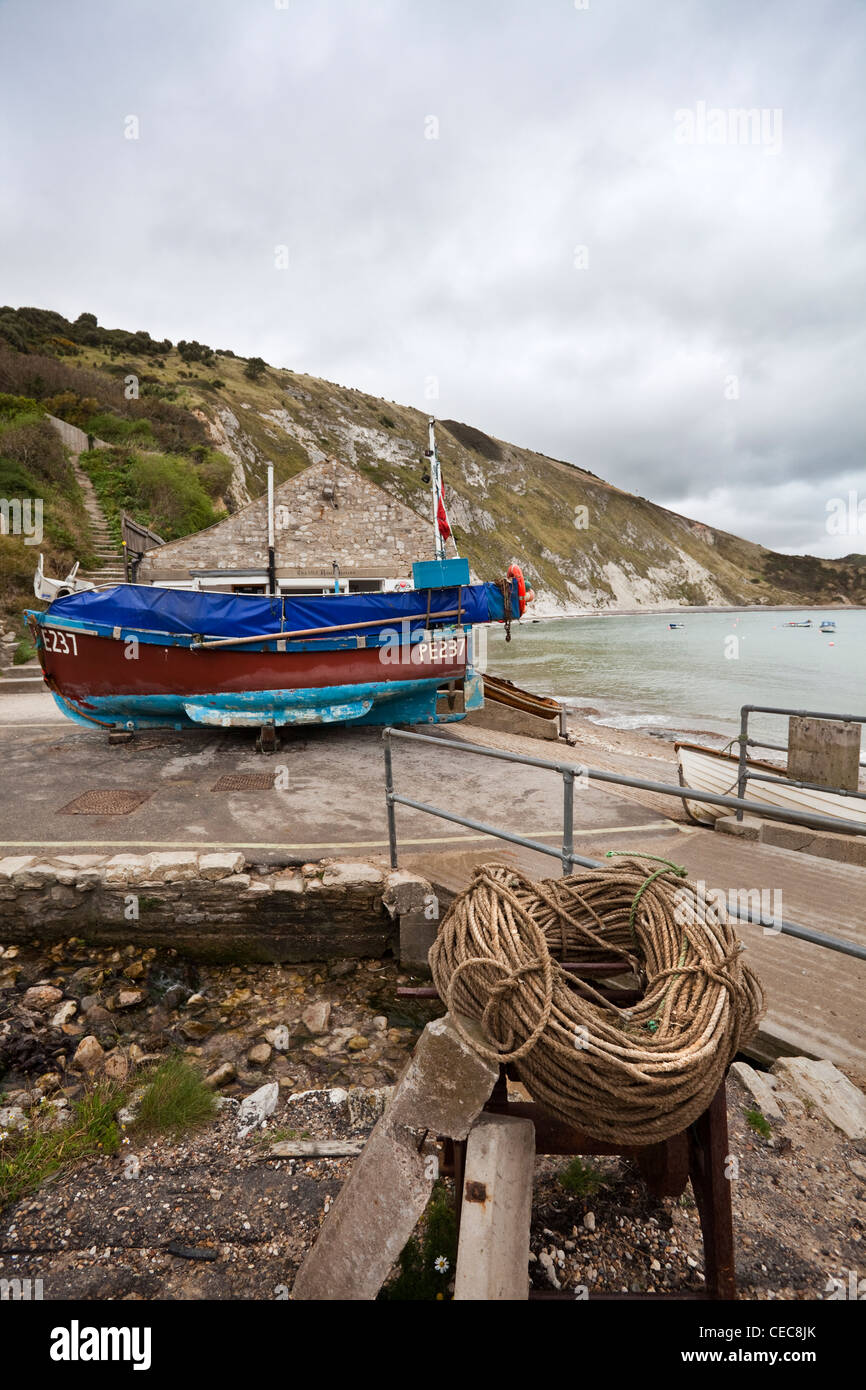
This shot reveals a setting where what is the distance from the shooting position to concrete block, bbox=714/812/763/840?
5.37m

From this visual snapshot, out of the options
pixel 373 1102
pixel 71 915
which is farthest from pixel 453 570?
pixel 373 1102

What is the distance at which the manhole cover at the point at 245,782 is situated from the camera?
6.91 metres

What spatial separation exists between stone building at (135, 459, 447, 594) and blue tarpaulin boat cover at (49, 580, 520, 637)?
5.96 m

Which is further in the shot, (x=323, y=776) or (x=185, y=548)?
(x=185, y=548)

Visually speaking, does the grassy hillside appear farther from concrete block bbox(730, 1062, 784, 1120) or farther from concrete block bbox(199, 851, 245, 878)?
concrete block bbox(730, 1062, 784, 1120)

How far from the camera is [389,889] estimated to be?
455 centimetres

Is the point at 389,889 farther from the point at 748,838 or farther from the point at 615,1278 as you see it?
the point at 748,838

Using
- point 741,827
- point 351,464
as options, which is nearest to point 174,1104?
point 741,827

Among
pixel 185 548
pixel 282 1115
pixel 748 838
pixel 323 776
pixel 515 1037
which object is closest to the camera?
pixel 515 1037

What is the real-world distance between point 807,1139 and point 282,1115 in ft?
8.20

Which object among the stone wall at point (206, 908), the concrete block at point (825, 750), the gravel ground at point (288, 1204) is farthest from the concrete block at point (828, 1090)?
the concrete block at point (825, 750)

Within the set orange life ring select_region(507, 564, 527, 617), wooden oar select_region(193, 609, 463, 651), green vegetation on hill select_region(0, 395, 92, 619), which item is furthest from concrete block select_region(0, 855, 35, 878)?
green vegetation on hill select_region(0, 395, 92, 619)

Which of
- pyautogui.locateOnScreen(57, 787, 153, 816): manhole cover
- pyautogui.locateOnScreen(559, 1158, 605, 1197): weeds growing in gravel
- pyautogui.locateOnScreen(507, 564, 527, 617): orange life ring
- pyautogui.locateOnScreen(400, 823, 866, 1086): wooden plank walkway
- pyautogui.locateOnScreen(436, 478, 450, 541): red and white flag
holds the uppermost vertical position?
pyautogui.locateOnScreen(436, 478, 450, 541): red and white flag
